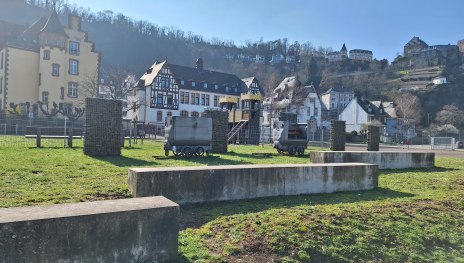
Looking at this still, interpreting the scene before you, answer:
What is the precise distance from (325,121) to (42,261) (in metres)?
80.5

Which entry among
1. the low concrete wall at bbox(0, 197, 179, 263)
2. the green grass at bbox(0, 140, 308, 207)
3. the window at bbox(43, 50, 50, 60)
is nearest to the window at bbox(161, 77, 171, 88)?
the window at bbox(43, 50, 50, 60)

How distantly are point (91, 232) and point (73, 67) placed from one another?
5283 cm

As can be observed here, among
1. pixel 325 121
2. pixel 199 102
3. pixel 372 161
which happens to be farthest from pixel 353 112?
pixel 372 161

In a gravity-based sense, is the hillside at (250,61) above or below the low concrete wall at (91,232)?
above

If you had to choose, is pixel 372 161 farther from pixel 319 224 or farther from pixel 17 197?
pixel 17 197

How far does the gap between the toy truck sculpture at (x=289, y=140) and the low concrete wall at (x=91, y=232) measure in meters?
15.9

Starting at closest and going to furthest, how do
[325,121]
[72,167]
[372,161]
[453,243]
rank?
[453,243]
[72,167]
[372,161]
[325,121]

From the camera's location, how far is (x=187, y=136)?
52.2 feet

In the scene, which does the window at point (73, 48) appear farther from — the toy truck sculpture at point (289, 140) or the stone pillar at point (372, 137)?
the stone pillar at point (372, 137)

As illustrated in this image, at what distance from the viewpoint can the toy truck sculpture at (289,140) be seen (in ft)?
68.0

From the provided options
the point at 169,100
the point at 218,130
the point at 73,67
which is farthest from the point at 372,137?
the point at 169,100

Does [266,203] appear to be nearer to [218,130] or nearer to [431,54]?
[218,130]

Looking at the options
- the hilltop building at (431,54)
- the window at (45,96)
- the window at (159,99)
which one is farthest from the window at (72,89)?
the hilltop building at (431,54)

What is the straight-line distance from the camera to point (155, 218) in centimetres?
501
